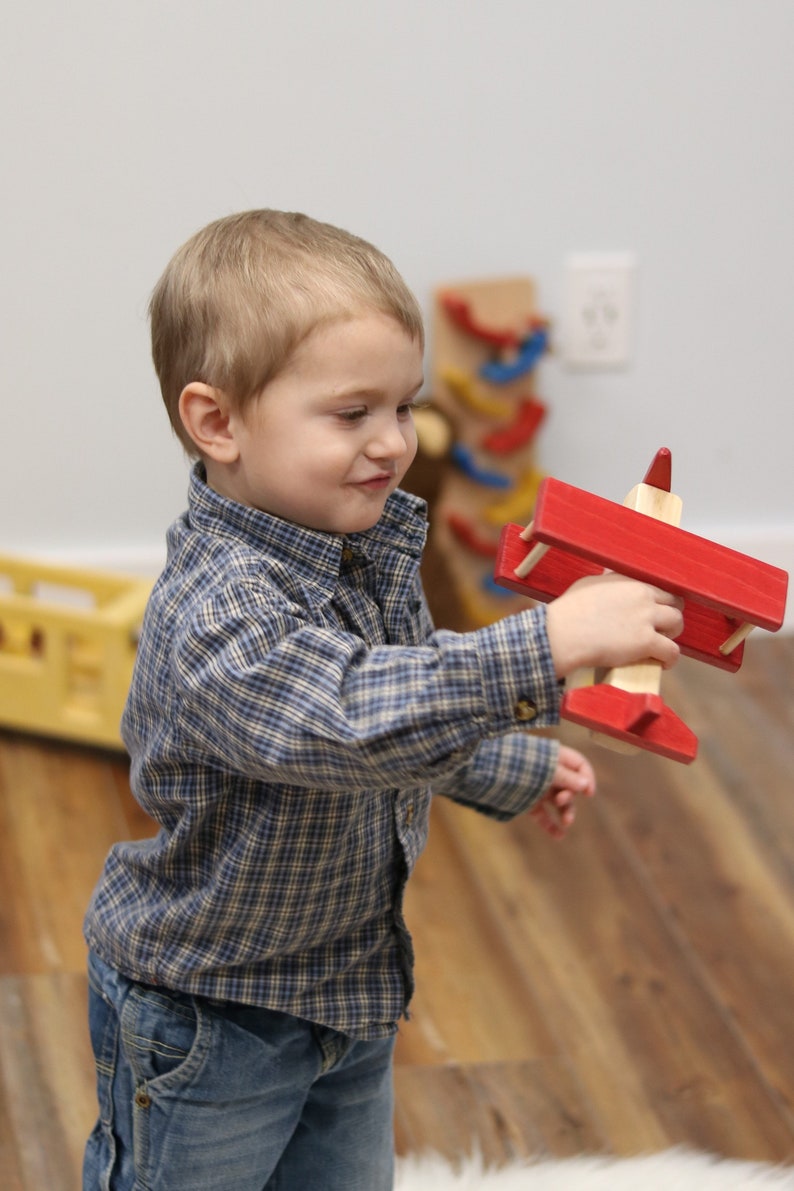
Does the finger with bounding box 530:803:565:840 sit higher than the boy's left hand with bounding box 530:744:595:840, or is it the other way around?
the boy's left hand with bounding box 530:744:595:840

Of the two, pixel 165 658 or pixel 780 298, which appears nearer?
pixel 165 658

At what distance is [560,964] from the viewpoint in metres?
1.48

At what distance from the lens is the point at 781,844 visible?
1.68 metres

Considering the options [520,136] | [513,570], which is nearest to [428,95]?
[520,136]

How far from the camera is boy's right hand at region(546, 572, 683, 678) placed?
68 centimetres

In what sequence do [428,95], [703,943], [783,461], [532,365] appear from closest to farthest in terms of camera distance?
[703,943]
[428,95]
[532,365]
[783,461]

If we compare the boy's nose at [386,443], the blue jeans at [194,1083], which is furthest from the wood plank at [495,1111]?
the boy's nose at [386,443]

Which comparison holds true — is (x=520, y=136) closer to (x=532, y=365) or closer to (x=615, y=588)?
(x=532, y=365)

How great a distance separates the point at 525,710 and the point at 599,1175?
704mm

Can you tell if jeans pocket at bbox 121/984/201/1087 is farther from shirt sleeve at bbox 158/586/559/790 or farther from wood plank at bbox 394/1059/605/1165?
wood plank at bbox 394/1059/605/1165

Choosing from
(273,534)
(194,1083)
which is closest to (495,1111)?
Answer: (194,1083)

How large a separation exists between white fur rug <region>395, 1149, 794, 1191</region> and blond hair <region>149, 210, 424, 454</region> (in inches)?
28.1

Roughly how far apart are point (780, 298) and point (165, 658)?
149cm

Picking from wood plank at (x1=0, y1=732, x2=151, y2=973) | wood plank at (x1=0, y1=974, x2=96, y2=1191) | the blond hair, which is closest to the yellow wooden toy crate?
wood plank at (x1=0, y1=732, x2=151, y2=973)
